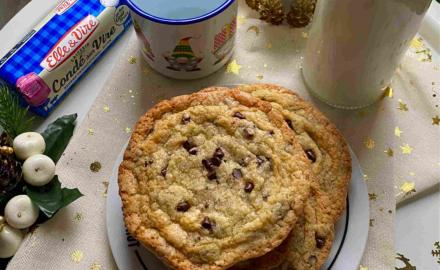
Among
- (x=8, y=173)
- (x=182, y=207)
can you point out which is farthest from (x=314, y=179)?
(x=8, y=173)

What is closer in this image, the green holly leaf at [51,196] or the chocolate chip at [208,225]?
the chocolate chip at [208,225]

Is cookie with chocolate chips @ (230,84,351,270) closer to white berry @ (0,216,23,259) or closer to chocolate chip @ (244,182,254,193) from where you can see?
chocolate chip @ (244,182,254,193)

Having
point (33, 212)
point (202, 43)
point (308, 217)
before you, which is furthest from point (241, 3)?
point (33, 212)

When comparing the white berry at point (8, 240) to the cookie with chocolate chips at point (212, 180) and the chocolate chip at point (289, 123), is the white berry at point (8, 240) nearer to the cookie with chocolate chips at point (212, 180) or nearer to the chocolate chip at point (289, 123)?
the cookie with chocolate chips at point (212, 180)

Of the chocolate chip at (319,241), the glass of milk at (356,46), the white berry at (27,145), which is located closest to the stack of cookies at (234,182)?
the chocolate chip at (319,241)

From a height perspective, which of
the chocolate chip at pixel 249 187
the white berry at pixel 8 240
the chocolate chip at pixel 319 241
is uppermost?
the chocolate chip at pixel 249 187

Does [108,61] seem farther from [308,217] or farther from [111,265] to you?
[308,217]
